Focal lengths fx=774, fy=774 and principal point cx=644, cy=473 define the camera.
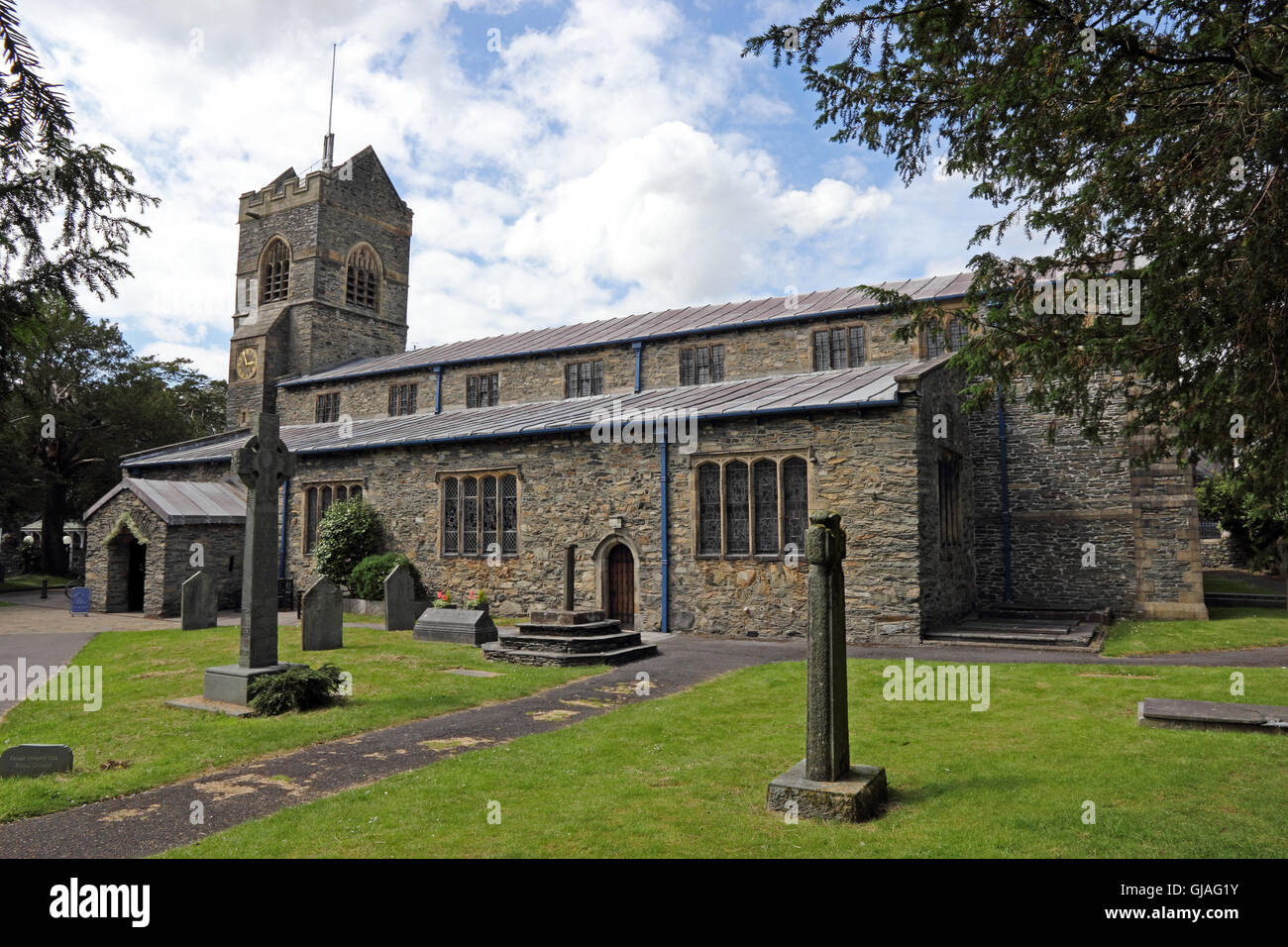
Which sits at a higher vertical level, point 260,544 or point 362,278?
point 362,278

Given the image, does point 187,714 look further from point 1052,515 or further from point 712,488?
point 1052,515

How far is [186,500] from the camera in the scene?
2405 cm

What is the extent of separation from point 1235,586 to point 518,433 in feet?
80.6

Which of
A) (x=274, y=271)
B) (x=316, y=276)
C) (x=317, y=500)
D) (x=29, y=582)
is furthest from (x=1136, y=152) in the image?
(x=29, y=582)

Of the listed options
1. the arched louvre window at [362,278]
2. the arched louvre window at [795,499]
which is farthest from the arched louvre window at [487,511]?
the arched louvre window at [362,278]

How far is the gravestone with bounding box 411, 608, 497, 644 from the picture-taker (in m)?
16.5

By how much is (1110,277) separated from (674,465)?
39.4ft

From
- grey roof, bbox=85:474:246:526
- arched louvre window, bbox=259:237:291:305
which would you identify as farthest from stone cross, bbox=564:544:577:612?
arched louvre window, bbox=259:237:291:305

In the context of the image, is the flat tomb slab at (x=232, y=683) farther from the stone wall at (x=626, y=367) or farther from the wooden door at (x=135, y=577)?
the wooden door at (x=135, y=577)

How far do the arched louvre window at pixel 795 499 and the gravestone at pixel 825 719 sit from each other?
35.2 feet

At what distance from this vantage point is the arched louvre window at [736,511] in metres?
17.7
